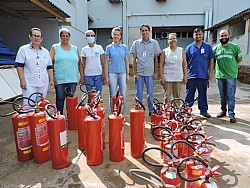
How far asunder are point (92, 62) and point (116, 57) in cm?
39

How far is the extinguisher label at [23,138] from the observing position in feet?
7.46

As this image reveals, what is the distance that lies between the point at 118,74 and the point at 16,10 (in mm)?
4776

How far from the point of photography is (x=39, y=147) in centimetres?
226

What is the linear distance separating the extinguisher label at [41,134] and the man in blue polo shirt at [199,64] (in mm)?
2550

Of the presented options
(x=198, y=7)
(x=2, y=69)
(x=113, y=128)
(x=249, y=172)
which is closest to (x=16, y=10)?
(x=2, y=69)

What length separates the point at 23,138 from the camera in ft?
7.55

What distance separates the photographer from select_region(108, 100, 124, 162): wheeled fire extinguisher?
7.20 feet

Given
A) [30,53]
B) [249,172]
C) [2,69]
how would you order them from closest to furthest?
[249,172] → [30,53] → [2,69]

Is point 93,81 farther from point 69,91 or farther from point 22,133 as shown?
point 22,133

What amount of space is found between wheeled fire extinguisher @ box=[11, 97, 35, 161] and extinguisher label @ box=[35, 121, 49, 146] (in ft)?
0.59

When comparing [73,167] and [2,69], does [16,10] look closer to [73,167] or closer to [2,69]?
[2,69]

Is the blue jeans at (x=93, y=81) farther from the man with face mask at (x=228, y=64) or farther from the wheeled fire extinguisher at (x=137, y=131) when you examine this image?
the man with face mask at (x=228, y=64)

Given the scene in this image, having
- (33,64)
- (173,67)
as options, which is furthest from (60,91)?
(173,67)

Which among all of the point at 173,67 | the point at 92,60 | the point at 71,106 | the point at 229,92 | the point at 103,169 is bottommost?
the point at 103,169
